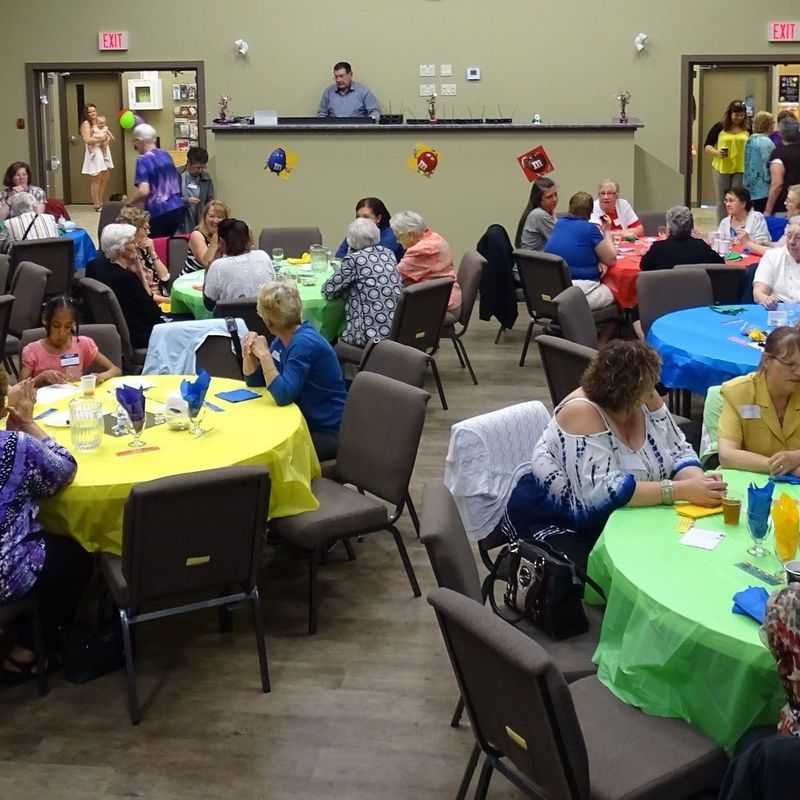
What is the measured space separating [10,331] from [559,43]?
23.7 ft

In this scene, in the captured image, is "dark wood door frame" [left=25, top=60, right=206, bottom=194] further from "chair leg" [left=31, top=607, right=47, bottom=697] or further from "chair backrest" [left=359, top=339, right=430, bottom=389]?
"chair leg" [left=31, top=607, right=47, bottom=697]

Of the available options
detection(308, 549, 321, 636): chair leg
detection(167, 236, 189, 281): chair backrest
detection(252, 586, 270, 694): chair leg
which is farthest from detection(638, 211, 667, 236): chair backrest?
detection(252, 586, 270, 694): chair leg

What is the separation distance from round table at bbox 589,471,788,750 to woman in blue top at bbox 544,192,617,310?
4818 millimetres

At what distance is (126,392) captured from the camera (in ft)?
13.8

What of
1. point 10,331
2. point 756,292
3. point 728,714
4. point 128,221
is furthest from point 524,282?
point 728,714

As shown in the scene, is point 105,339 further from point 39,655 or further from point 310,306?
point 39,655

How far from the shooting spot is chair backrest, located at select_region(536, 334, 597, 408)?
527cm

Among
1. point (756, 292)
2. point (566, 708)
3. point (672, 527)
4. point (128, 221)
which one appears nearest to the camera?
point (566, 708)

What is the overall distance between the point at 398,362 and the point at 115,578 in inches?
69.9

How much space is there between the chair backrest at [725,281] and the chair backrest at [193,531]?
4.01 m

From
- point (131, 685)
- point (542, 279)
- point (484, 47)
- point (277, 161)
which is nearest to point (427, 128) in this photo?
point (277, 161)

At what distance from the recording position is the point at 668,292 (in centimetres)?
676

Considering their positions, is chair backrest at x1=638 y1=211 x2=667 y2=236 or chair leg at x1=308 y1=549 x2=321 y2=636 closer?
chair leg at x1=308 y1=549 x2=321 y2=636

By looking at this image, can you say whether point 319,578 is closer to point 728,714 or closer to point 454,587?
point 454,587
